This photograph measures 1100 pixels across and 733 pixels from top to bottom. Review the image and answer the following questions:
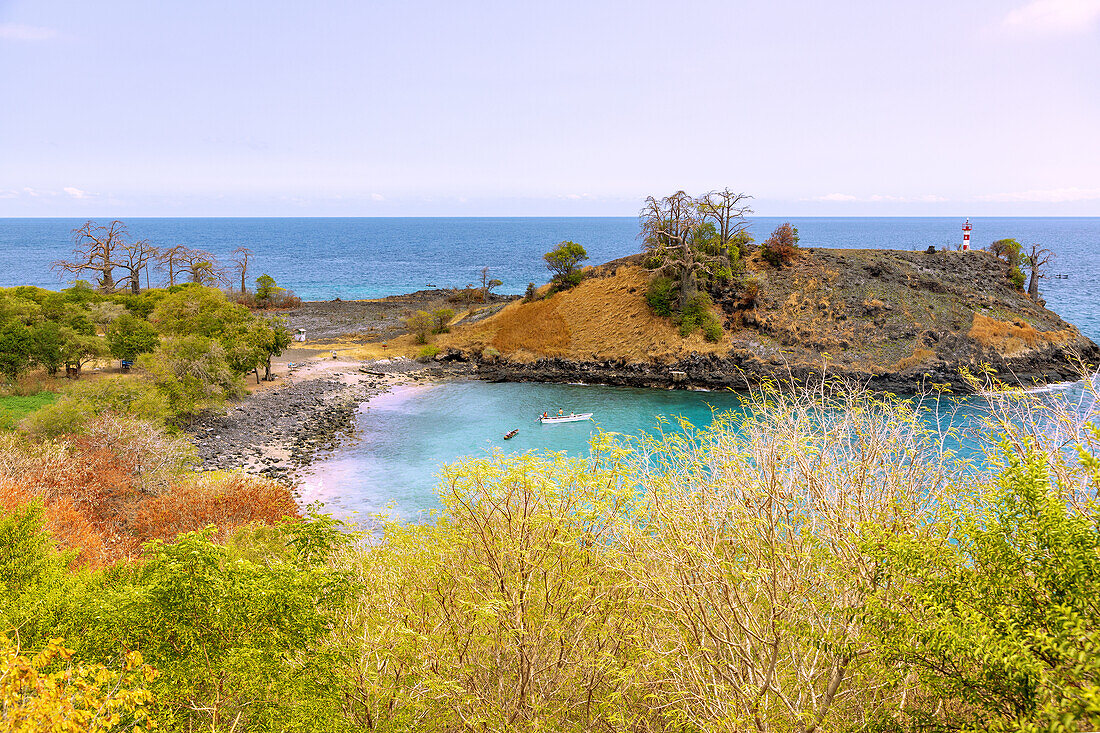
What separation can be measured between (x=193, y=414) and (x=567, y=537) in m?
30.3

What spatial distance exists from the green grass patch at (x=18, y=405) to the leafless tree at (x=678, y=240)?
40.1 m

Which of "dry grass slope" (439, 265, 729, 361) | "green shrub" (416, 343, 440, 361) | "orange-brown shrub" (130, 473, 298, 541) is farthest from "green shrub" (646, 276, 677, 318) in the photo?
"orange-brown shrub" (130, 473, 298, 541)

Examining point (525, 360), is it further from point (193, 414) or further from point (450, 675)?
point (450, 675)

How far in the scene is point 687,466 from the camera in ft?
37.0

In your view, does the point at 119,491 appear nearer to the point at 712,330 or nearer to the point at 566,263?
the point at 712,330

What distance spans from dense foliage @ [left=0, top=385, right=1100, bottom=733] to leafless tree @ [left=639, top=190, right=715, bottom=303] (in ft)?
127

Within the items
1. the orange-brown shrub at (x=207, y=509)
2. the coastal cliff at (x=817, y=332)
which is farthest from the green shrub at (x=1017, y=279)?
the orange-brown shrub at (x=207, y=509)

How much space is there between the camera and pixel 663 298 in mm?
49188

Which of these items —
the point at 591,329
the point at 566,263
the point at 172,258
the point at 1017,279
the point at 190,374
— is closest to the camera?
the point at 190,374

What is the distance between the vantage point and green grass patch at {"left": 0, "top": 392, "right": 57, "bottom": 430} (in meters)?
26.1

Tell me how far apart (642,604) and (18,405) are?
34724 millimetres

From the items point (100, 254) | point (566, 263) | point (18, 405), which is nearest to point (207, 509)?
point (18, 405)

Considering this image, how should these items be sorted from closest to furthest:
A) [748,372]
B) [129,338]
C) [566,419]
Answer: [566,419], [129,338], [748,372]

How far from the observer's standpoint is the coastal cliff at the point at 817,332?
137 ft
